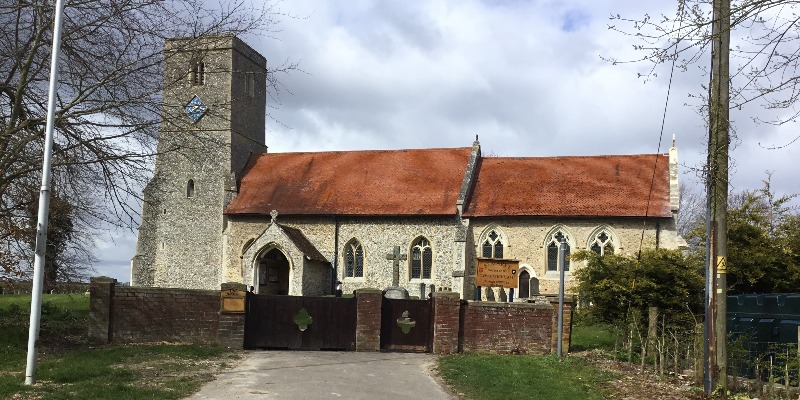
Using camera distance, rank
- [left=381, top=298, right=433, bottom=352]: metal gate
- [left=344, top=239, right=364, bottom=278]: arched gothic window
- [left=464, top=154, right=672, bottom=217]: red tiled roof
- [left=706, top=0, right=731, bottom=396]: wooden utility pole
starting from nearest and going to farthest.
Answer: [left=706, top=0, right=731, bottom=396]: wooden utility pole → [left=381, top=298, right=433, bottom=352]: metal gate → [left=464, top=154, right=672, bottom=217]: red tiled roof → [left=344, top=239, right=364, bottom=278]: arched gothic window

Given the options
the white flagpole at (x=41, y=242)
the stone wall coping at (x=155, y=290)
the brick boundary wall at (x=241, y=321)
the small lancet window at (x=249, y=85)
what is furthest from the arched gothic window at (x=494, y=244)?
the white flagpole at (x=41, y=242)

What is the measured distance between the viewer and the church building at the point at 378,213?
3019 centimetres

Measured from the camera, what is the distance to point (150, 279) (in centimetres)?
3531

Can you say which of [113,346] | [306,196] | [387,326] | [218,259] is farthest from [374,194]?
[113,346]

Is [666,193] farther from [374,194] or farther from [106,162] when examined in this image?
A: [106,162]

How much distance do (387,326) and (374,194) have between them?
16.6 m

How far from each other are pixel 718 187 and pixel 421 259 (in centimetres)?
2175

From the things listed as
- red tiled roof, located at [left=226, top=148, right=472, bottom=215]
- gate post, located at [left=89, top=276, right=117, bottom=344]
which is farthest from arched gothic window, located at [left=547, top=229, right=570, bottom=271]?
gate post, located at [left=89, top=276, right=117, bottom=344]

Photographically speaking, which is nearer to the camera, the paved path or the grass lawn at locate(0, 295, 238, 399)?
the grass lawn at locate(0, 295, 238, 399)

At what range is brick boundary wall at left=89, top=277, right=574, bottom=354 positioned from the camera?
15.6 meters

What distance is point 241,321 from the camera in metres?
15.7

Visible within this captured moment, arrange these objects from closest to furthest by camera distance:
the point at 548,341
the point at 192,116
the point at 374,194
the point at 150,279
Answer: the point at 192,116, the point at 548,341, the point at 374,194, the point at 150,279

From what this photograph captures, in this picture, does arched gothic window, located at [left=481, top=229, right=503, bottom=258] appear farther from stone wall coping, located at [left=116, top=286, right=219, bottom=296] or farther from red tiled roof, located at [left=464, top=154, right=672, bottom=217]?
stone wall coping, located at [left=116, top=286, right=219, bottom=296]

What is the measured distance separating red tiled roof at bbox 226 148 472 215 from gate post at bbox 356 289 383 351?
14.7 m
